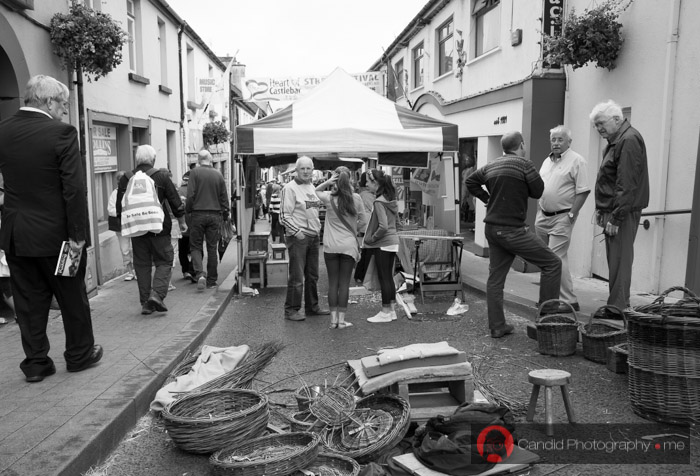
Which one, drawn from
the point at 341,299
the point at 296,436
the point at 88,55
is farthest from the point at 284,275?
the point at 296,436

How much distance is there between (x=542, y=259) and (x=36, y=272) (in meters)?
4.51

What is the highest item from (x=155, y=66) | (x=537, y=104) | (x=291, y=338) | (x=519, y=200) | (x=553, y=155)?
(x=155, y=66)

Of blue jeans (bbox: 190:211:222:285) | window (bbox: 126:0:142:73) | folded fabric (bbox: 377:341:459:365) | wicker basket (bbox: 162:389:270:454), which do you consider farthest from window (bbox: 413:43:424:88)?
wicker basket (bbox: 162:389:270:454)

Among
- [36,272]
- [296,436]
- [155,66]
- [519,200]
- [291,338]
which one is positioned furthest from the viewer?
[155,66]

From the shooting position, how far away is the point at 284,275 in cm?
991

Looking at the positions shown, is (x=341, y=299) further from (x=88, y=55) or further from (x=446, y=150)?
(x=88, y=55)

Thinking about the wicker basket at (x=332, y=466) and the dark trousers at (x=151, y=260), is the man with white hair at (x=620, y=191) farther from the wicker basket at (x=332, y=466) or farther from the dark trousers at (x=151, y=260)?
the dark trousers at (x=151, y=260)

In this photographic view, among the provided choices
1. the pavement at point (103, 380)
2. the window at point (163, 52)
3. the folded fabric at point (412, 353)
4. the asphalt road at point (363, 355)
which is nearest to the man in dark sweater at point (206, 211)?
the pavement at point (103, 380)

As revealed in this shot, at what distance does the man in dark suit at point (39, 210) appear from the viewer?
15.0ft

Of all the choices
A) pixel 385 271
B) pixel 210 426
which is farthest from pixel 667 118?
pixel 210 426

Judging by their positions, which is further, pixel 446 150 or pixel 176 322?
pixel 446 150

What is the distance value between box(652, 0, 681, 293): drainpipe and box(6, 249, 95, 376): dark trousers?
20.9 ft

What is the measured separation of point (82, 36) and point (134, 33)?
4.96m

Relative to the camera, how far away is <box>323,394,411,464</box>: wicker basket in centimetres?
369
